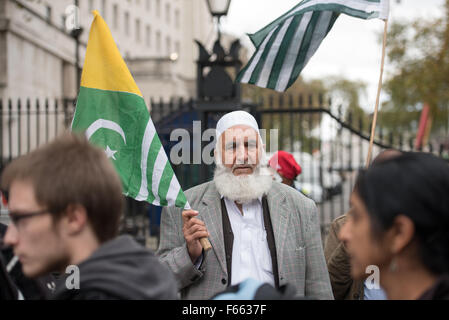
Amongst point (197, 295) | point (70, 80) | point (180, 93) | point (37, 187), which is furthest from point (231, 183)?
point (180, 93)

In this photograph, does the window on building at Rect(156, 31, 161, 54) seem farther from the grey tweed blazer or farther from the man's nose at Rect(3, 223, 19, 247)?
the man's nose at Rect(3, 223, 19, 247)

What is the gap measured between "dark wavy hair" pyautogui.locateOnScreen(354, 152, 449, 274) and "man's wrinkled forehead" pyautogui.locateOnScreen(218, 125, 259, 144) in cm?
178

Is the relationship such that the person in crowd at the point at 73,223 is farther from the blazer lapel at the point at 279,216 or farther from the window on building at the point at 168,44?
the window on building at the point at 168,44

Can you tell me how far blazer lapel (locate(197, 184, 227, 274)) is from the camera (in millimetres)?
3114

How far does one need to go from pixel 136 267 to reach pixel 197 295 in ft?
4.98

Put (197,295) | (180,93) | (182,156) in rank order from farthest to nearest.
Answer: (180,93), (182,156), (197,295)

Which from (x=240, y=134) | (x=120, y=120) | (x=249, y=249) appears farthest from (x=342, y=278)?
(x=120, y=120)

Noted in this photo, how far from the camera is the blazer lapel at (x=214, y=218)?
3.11 m

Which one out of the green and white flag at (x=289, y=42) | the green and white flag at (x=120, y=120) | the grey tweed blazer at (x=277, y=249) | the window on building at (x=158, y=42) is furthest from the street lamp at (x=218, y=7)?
the window on building at (x=158, y=42)

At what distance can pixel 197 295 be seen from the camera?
313 centimetres

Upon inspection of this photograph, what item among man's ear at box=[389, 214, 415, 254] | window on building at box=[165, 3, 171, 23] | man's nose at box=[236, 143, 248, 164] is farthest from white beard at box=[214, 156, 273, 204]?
window on building at box=[165, 3, 171, 23]

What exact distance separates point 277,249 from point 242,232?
0.82 ft
